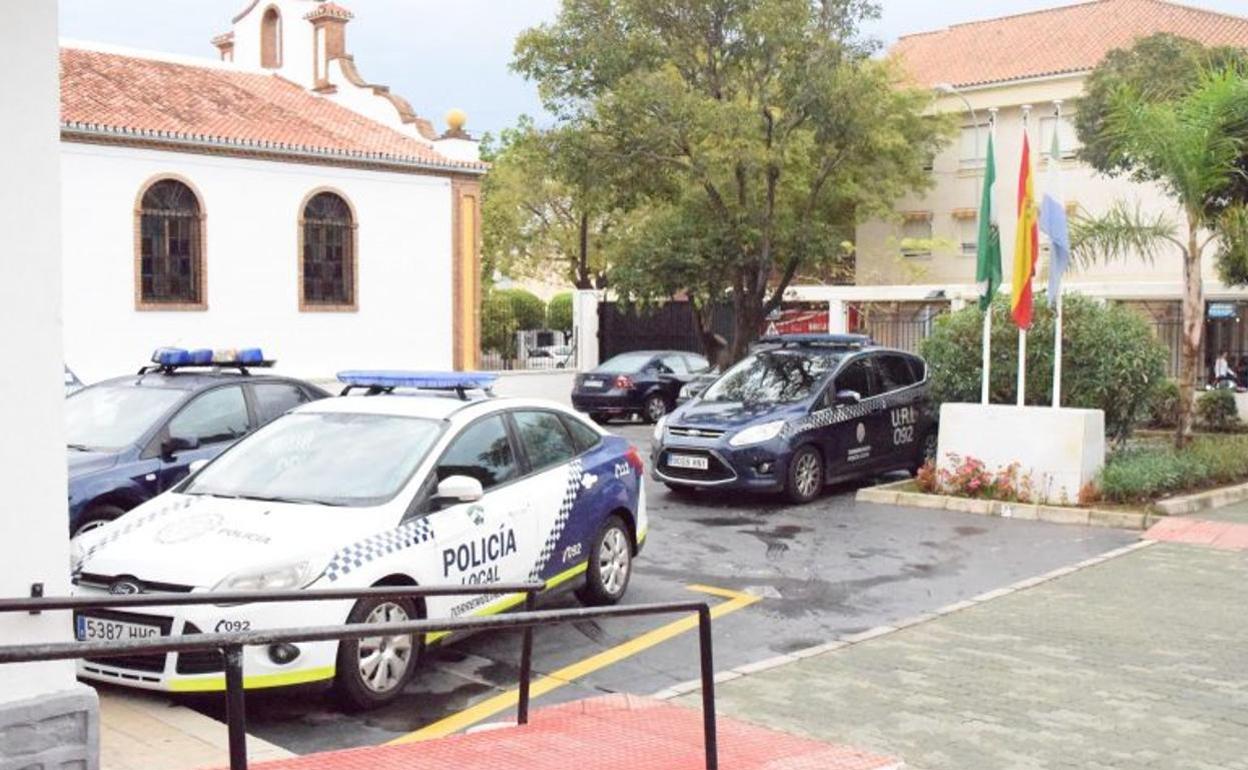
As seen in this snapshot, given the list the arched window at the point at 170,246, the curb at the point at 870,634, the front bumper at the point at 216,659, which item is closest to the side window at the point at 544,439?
the curb at the point at 870,634

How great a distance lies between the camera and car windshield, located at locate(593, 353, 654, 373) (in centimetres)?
2600

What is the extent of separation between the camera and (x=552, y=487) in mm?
8266

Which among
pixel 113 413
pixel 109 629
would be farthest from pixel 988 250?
pixel 109 629

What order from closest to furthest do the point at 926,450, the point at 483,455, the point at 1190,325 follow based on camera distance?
the point at 483,455 < the point at 1190,325 < the point at 926,450

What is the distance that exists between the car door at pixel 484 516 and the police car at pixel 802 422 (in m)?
5.64

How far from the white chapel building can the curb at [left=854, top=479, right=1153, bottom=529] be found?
16.1 meters

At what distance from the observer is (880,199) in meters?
37.4

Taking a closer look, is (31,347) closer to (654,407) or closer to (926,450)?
(926,450)

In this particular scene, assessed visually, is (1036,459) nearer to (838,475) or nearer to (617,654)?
(838,475)

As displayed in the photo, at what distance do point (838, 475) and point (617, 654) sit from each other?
6.88 metres

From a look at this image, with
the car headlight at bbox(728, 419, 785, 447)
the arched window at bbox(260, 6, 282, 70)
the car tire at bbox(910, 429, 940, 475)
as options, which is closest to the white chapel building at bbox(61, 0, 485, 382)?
the arched window at bbox(260, 6, 282, 70)

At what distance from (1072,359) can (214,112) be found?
63.0ft

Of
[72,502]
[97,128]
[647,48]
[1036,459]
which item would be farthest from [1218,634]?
[97,128]

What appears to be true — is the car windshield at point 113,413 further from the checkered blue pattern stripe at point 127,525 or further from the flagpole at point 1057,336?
the flagpole at point 1057,336
